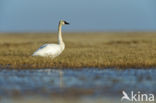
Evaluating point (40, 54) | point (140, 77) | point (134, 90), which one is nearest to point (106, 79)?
point (140, 77)

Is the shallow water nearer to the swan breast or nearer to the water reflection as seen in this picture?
the water reflection

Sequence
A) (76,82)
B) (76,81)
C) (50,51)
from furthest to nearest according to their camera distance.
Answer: (50,51), (76,81), (76,82)

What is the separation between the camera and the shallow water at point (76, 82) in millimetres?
9828

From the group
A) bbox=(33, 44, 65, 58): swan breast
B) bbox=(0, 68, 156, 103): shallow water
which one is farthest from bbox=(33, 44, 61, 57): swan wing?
bbox=(0, 68, 156, 103): shallow water

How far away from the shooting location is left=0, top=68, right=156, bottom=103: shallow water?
9828mm

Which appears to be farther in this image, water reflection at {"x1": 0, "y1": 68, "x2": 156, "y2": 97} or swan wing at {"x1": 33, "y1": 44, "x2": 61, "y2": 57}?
swan wing at {"x1": 33, "y1": 44, "x2": 61, "y2": 57}

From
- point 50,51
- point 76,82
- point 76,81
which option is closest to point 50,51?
point 50,51

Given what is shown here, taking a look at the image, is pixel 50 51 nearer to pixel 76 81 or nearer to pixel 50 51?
pixel 50 51

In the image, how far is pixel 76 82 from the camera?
11320 mm

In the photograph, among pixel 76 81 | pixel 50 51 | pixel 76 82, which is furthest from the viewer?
pixel 50 51

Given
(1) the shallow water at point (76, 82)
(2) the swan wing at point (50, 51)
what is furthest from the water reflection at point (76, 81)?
(2) the swan wing at point (50, 51)

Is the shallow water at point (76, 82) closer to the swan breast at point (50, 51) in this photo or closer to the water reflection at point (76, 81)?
the water reflection at point (76, 81)

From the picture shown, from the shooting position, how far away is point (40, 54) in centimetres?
1605

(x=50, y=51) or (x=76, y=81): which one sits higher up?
(x=50, y=51)
